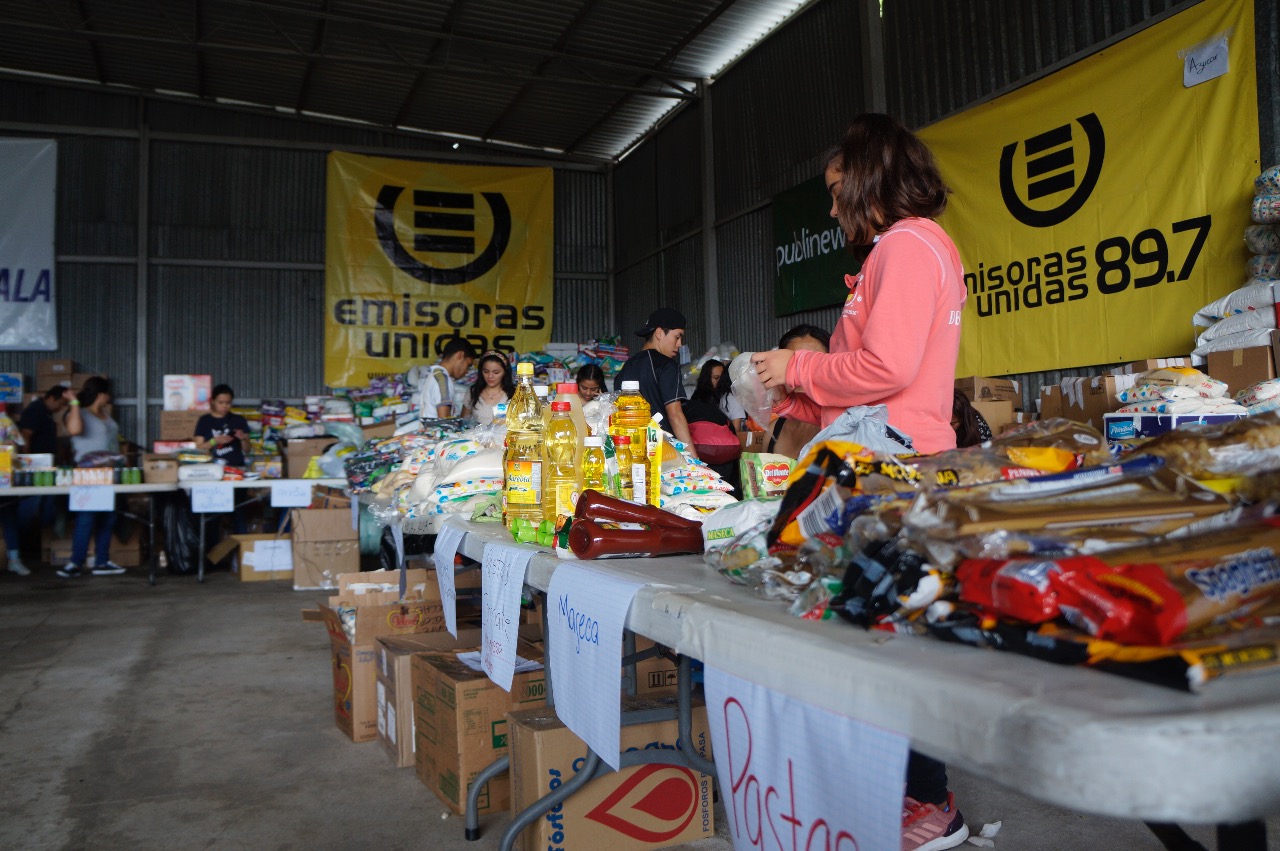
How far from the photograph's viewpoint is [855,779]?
731 millimetres

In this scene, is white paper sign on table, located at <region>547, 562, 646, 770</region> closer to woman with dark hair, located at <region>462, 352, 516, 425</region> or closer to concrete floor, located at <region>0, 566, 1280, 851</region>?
concrete floor, located at <region>0, 566, 1280, 851</region>

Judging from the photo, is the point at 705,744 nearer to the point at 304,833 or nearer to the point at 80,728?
the point at 304,833

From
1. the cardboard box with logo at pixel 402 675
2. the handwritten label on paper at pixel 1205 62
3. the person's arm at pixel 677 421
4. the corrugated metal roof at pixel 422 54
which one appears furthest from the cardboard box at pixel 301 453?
the handwritten label on paper at pixel 1205 62

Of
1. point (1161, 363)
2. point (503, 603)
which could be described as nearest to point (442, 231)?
point (1161, 363)

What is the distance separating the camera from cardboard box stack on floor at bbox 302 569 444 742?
9.75 ft

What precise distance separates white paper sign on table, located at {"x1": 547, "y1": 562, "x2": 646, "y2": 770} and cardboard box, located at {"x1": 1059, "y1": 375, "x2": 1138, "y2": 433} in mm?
3399

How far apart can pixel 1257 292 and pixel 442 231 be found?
8.12 m

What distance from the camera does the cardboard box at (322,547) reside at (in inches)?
252

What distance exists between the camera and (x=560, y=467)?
183cm

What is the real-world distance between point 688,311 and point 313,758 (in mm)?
6882

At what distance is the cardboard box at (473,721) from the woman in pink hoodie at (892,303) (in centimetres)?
112

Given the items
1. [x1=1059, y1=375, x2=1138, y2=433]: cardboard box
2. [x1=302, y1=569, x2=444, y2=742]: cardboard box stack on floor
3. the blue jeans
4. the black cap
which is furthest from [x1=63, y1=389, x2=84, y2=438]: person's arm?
[x1=1059, y1=375, x2=1138, y2=433]: cardboard box

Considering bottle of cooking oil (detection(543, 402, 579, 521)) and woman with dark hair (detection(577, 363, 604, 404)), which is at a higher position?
woman with dark hair (detection(577, 363, 604, 404))

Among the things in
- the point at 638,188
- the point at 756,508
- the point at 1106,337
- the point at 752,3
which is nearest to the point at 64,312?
the point at 638,188
